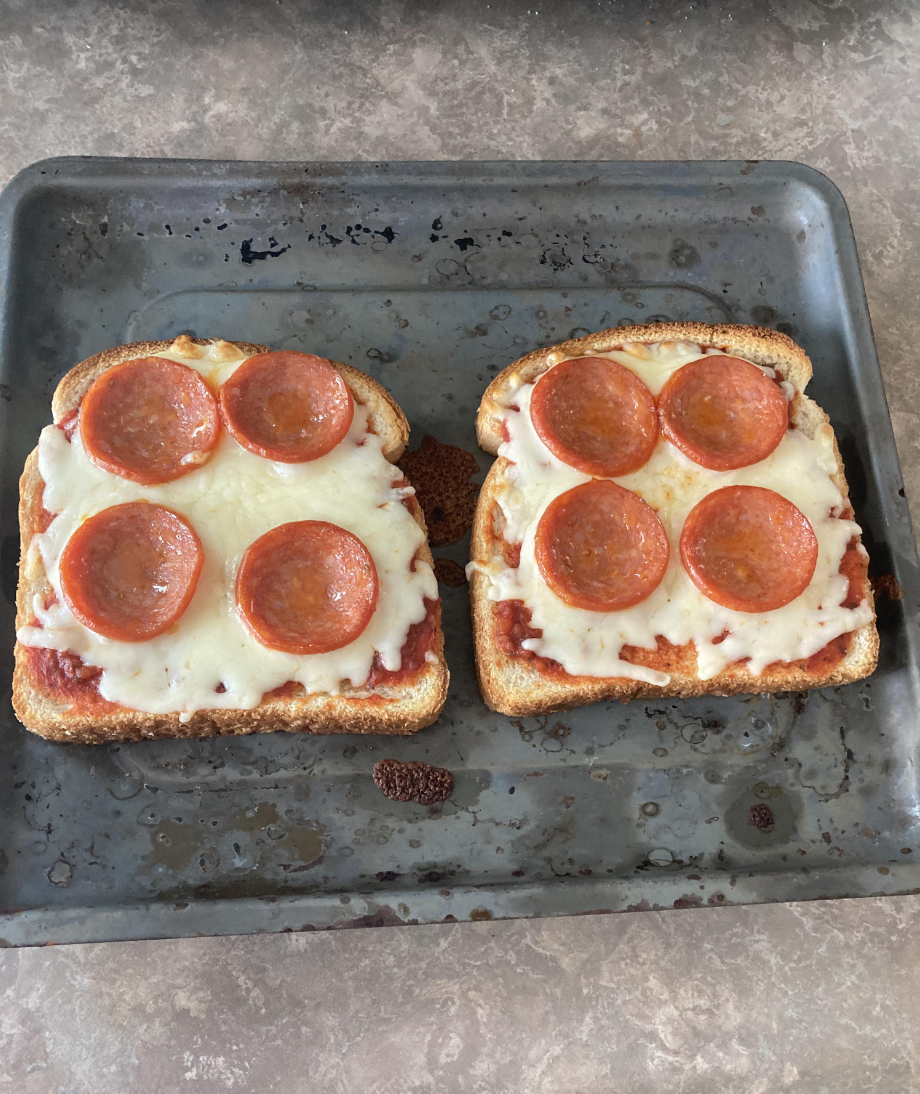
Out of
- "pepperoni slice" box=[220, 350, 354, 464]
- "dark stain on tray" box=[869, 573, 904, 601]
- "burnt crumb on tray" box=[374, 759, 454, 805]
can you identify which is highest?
"pepperoni slice" box=[220, 350, 354, 464]

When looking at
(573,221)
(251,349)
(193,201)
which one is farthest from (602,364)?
(193,201)

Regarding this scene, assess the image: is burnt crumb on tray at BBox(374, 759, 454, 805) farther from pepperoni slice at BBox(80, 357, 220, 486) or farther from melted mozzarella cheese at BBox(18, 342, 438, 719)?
pepperoni slice at BBox(80, 357, 220, 486)

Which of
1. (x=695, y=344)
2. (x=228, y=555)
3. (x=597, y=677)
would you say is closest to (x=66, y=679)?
(x=228, y=555)

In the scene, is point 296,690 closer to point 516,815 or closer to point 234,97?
point 516,815

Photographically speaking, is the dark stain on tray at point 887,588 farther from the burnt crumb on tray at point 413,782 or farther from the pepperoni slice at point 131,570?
the pepperoni slice at point 131,570

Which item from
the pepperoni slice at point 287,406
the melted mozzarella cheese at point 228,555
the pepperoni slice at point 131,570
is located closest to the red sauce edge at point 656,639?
the melted mozzarella cheese at point 228,555

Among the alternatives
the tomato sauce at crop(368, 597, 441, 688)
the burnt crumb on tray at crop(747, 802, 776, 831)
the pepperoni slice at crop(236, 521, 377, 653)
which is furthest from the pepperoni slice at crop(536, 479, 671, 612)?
the burnt crumb on tray at crop(747, 802, 776, 831)
